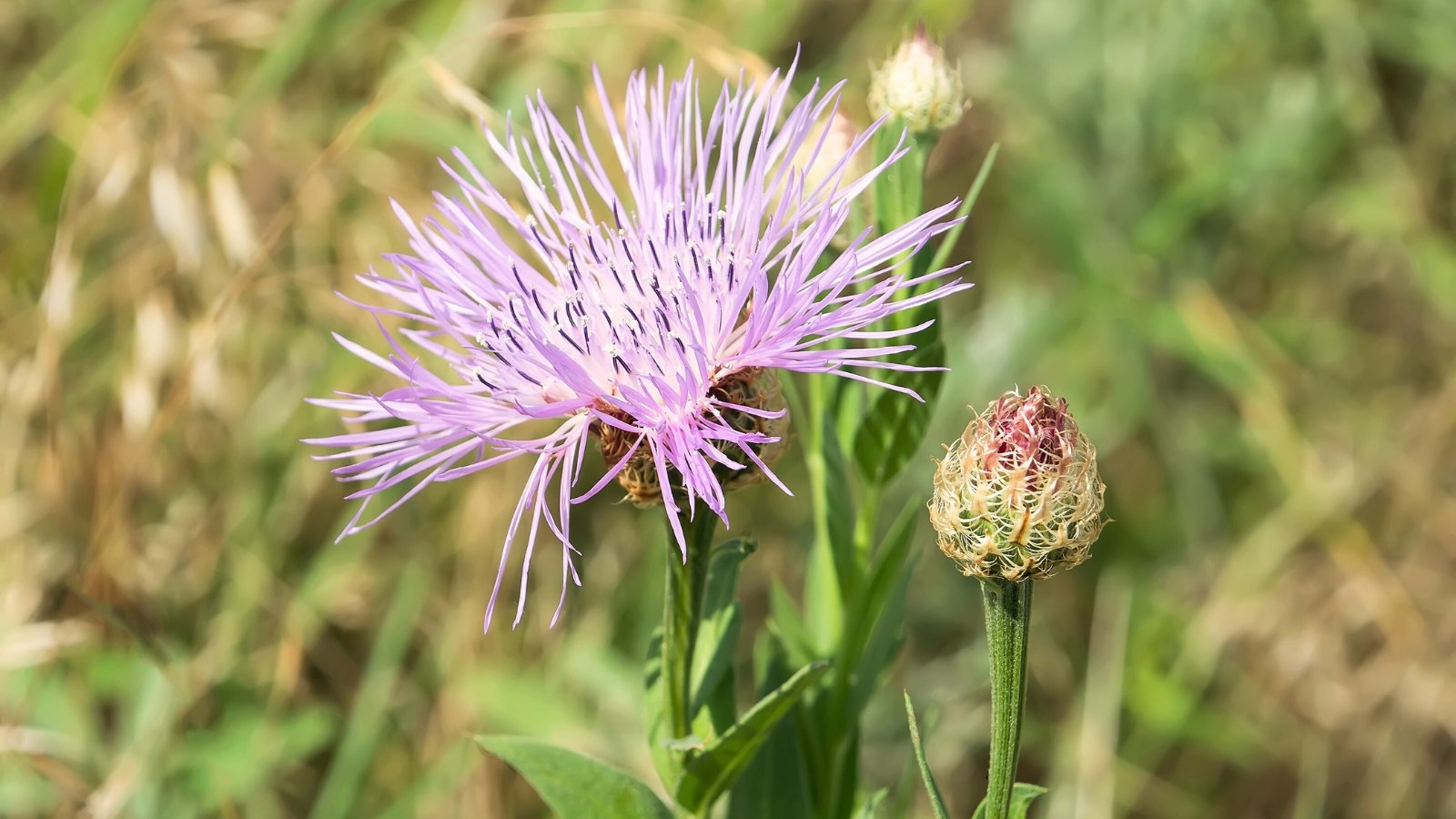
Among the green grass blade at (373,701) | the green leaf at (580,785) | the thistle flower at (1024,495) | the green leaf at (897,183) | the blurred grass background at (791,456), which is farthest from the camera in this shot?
the blurred grass background at (791,456)

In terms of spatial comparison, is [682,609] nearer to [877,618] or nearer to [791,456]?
[877,618]

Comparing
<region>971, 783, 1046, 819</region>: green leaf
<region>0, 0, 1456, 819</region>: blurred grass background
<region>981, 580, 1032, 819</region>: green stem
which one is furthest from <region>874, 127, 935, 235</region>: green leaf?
<region>0, 0, 1456, 819</region>: blurred grass background

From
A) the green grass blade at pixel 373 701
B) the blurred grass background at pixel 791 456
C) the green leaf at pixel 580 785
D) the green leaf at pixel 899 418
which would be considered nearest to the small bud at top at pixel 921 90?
the green leaf at pixel 899 418

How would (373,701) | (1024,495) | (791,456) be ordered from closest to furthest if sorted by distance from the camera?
(1024,495) → (373,701) → (791,456)

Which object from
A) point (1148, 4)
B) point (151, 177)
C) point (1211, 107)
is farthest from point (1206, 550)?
point (151, 177)

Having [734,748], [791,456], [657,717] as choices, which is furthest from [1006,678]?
[791,456]

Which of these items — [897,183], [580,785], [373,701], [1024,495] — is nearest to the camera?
[1024,495]

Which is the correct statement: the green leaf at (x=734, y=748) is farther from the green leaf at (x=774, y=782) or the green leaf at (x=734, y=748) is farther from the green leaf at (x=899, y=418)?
the green leaf at (x=899, y=418)


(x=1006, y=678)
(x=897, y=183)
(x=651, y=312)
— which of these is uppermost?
(x=897, y=183)
